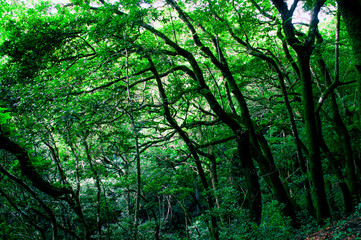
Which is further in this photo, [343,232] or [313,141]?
[313,141]

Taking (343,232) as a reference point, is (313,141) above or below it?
above

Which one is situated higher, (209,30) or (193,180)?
(209,30)

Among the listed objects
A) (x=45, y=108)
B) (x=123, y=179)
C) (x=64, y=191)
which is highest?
(x=45, y=108)

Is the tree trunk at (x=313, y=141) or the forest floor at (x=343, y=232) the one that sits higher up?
the tree trunk at (x=313, y=141)

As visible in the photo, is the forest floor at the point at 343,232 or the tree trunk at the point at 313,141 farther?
the tree trunk at the point at 313,141

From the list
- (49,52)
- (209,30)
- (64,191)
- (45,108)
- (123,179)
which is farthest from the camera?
(123,179)

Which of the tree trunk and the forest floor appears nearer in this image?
the forest floor

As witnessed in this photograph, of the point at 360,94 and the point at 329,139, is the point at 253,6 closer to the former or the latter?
the point at 360,94

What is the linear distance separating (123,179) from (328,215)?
6378 millimetres

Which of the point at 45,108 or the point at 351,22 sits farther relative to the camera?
the point at 45,108

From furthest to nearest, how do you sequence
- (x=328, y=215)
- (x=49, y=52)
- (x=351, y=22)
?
(x=328, y=215), (x=49, y=52), (x=351, y=22)

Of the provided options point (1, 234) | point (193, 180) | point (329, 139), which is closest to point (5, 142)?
point (1, 234)

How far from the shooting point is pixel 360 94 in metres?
3.20

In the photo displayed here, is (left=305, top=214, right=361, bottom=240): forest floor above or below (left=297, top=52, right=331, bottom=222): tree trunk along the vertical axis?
below
